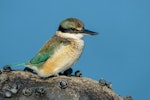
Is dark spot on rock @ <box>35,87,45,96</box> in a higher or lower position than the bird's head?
lower

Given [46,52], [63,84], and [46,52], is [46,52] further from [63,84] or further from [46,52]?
[63,84]

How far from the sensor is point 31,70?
957 centimetres

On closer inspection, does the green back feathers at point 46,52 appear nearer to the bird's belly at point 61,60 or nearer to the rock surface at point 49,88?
the bird's belly at point 61,60

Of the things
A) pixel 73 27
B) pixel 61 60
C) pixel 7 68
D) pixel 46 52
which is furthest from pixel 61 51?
pixel 7 68

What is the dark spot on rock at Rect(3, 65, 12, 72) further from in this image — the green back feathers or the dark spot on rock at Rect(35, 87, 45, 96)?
the dark spot on rock at Rect(35, 87, 45, 96)

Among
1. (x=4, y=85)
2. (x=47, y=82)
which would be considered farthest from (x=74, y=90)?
(x=4, y=85)

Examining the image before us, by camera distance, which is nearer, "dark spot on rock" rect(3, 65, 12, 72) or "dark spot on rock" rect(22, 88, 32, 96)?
"dark spot on rock" rect(22, 88, 32, 96)

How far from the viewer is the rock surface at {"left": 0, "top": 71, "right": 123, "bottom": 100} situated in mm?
8461

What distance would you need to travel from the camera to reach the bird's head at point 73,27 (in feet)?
31.7

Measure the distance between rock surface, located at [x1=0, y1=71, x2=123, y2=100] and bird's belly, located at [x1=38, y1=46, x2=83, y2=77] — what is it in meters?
0.26

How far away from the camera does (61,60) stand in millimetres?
9492

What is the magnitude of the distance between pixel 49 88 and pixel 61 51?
3.48 feet

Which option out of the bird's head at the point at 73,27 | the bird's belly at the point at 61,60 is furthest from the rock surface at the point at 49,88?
the bird's head at the point at 73,27

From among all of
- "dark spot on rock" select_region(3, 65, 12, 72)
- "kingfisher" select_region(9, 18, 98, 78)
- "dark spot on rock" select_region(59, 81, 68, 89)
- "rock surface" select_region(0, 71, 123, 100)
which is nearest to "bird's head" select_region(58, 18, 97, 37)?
"kingfisher" select_region(9, 18, 98, 78)
